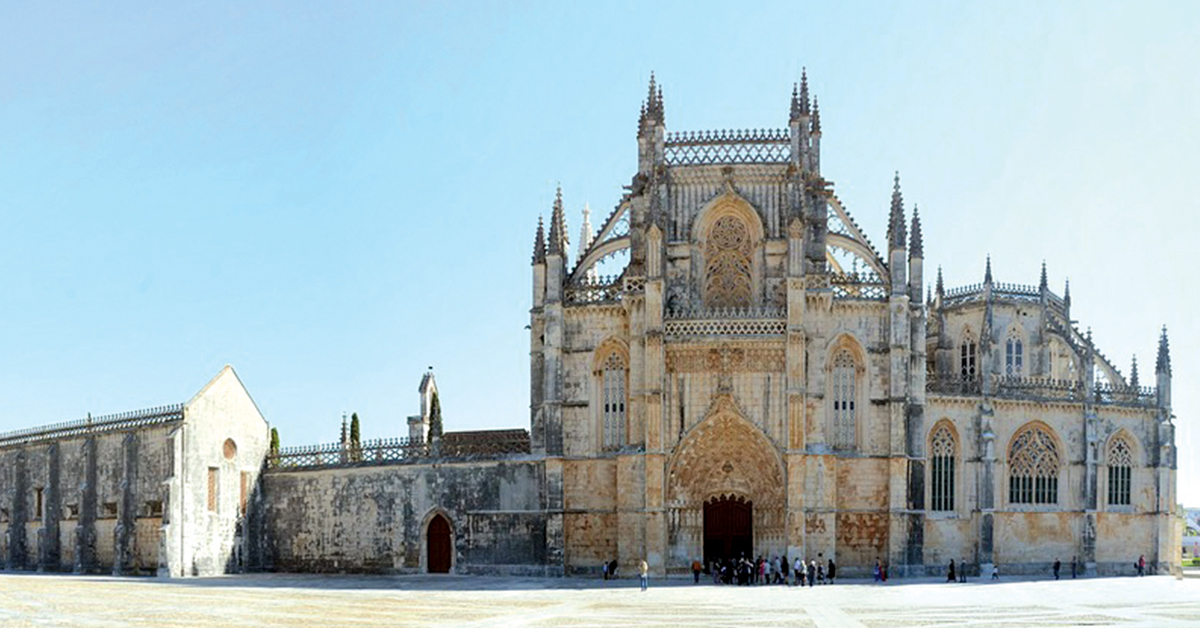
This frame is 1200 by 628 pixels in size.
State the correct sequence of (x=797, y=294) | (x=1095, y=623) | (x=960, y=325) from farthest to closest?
(x=960, y=325) → (x=797, y=294) → (x=1095, y=623)

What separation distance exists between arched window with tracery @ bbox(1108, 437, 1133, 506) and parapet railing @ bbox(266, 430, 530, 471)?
86.7 feet

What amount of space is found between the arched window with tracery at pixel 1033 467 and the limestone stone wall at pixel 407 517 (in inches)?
804

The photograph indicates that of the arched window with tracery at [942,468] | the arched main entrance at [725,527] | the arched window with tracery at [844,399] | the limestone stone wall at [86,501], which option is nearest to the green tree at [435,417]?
the limestone stone wall at [86,501]

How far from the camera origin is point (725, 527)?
53.0 meters

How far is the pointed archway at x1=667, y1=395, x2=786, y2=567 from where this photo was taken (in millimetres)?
52031

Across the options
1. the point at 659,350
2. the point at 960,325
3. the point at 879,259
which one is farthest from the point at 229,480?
the point at 960,325

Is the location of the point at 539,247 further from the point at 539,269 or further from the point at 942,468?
the point at 942,468

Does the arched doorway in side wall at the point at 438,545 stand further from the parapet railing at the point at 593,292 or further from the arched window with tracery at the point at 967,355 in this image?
the arched window with tracery at the point at 967,355

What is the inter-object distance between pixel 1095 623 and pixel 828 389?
2092 centimetres

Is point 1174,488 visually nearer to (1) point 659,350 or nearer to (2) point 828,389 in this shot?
(2) point 828,389

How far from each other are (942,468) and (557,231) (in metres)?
19.4

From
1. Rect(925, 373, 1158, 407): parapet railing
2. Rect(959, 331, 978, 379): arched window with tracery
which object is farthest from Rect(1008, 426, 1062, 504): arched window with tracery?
Rect(959, 331, 978, 379): arched window with tracery

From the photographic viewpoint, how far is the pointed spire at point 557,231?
54812 millimetres

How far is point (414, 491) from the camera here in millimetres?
56000
